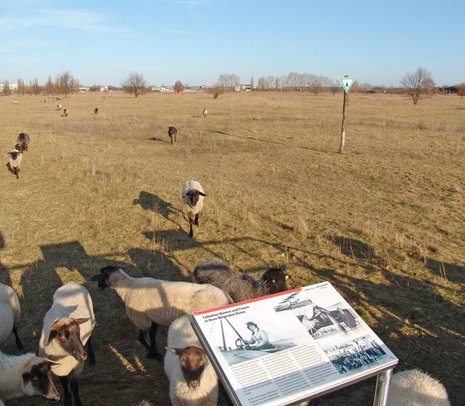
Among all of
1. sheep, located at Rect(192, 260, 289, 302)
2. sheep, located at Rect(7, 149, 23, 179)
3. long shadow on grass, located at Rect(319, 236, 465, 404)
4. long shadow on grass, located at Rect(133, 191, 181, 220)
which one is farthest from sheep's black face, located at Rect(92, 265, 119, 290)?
sheep, located at Rect(7, 149, 23, 179)

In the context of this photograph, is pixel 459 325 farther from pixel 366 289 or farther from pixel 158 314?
pixel 158 314

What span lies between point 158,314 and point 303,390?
2881 mm

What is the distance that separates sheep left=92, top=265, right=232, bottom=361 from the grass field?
0.34m

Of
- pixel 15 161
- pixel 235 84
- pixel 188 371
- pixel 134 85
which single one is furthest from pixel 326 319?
pixel 235 84

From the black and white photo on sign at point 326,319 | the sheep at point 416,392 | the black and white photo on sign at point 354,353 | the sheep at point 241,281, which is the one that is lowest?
the sheep at point 416,392

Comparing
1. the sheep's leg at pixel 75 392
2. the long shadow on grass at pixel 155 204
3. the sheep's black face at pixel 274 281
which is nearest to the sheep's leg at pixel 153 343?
the sheep's leg at pixel 75 392

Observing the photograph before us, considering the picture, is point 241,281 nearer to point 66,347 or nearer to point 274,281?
point 274,281

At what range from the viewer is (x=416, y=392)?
381cm

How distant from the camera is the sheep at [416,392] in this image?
376 centimetres

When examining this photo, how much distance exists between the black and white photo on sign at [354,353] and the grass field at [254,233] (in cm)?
172

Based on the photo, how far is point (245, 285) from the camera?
5883mm

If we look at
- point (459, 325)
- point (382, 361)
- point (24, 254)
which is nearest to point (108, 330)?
point (24, 254)

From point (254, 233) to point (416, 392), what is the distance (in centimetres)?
550

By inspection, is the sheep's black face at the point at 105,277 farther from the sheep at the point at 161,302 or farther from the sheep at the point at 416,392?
the sheep at the point at 416,392
